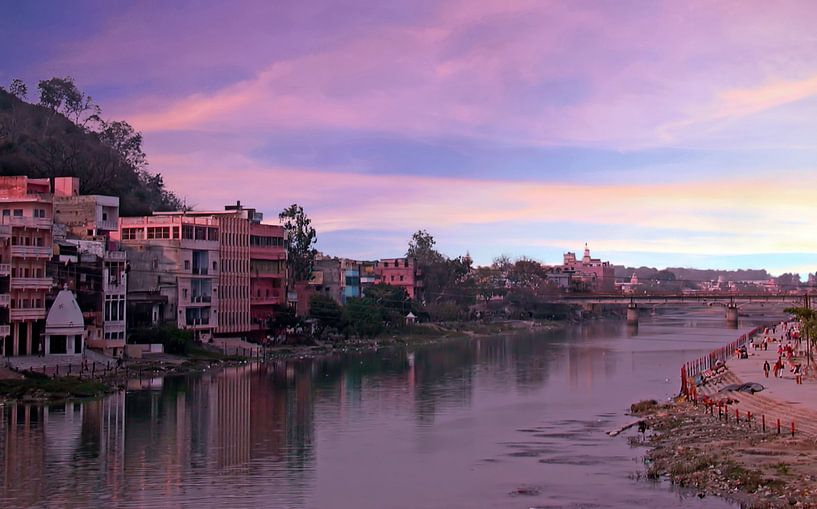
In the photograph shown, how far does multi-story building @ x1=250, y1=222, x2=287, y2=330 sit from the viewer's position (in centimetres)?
10400

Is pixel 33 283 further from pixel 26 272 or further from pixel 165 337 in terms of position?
pixel 165 337

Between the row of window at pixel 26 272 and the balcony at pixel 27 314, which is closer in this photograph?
the balcony at pixel 27 314

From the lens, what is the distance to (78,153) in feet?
393

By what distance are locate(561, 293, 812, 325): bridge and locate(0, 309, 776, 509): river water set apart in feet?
321

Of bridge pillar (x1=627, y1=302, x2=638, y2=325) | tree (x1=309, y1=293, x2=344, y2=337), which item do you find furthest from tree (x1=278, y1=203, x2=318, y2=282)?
bridge pillar (x1=627, y1=302, x2=638, y2=325)

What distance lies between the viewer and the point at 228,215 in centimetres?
10450

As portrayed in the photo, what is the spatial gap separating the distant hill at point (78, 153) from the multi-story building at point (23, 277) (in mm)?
36261

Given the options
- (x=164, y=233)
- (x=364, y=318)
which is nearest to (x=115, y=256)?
(x=164, y=233)

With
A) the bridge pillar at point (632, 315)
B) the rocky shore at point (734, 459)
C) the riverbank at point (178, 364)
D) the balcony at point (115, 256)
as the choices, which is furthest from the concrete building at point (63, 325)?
the bridge pillar at point (632, 315)

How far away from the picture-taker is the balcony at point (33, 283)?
68.1 meters

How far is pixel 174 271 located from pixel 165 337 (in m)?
10.0

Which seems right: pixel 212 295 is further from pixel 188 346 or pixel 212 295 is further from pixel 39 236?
pixel 39 236

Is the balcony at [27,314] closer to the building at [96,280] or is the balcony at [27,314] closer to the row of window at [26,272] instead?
→ the building at [96,280]

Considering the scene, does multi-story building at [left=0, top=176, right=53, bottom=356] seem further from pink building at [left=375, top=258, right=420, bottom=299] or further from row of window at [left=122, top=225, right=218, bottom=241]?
pink building at [left=375, top=258, right=420, bottom=299]
